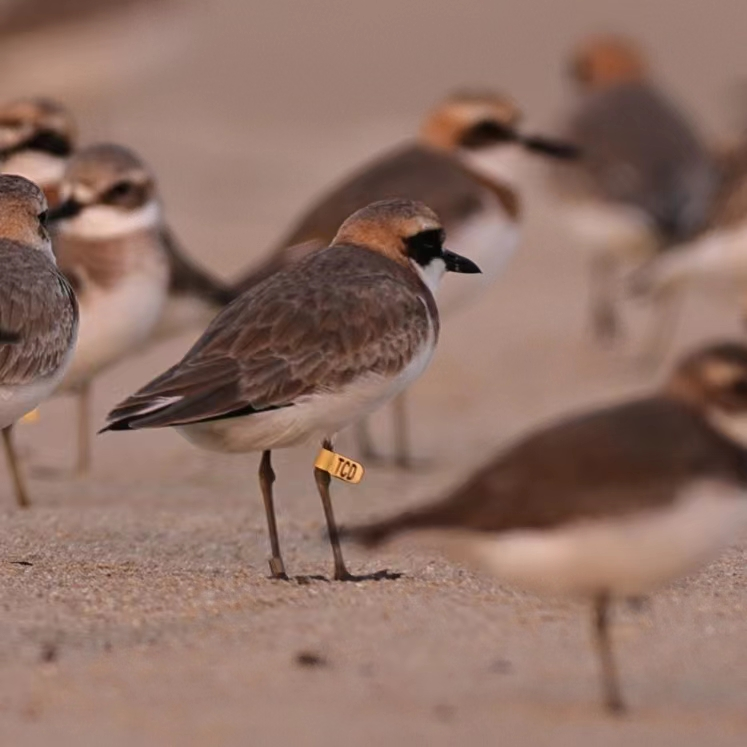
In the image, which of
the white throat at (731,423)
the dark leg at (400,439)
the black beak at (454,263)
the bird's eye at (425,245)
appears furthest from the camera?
the dark leg at (400,439)

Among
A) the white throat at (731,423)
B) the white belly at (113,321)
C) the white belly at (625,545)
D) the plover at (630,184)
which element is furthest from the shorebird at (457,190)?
the white belly at (625,545)

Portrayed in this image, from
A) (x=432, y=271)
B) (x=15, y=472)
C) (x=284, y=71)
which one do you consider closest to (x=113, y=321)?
(x=15, y=472)

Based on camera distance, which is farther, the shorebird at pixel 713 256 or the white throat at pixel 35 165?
the shorebird at pixel 713 256

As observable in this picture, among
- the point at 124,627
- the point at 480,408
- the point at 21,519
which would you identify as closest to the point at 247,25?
the point at 480,408

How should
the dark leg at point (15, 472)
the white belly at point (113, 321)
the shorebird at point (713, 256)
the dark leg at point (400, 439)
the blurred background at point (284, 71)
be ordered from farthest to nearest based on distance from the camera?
the blurred background at point (284, 71) < the shorebird at point (713, 256) < the dark leg at point (400, 439) < the white belly at point (113, 321) < the dark leg at point (15, 472)

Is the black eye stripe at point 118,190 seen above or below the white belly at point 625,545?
below

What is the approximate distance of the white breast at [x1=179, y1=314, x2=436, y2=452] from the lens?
537 centimetres

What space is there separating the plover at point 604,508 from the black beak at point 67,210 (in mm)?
3940

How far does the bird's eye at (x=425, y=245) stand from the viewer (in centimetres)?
600

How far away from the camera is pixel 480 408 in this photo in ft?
33.6

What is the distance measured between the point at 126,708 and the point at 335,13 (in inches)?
837

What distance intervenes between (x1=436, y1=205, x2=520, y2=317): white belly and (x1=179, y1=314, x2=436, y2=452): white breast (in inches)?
128

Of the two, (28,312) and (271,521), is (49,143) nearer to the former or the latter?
(28,312)

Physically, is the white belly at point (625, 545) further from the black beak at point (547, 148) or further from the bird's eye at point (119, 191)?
the black beak at point (547, 148)
